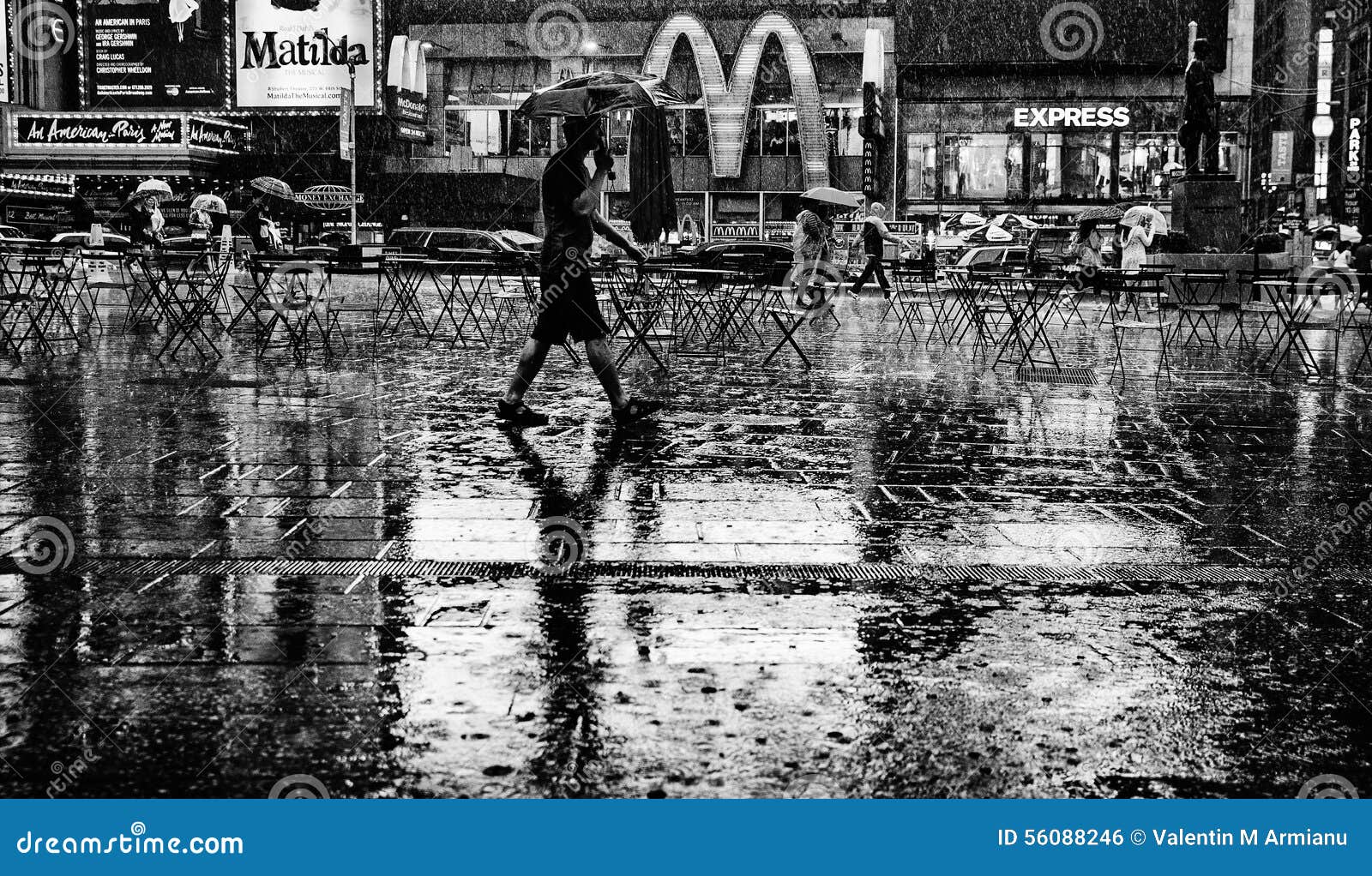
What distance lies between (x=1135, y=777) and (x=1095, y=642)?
3.83 ft

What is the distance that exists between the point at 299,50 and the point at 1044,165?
26.1 meters

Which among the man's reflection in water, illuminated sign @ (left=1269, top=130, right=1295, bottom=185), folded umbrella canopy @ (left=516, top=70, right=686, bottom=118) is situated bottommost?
the man's reflection in water

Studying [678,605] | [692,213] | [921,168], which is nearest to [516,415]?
[678,605]

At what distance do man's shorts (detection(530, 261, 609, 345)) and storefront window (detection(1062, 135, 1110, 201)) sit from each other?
4083cm

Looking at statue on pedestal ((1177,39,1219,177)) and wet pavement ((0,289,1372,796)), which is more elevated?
statue on pedestal ((1177,39,1219,177))

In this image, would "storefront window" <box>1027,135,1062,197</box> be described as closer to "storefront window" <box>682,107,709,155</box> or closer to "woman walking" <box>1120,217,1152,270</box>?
"storefront window" <box>682,107,709,155</box>

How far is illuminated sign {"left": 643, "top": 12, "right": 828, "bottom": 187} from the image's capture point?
155 ft

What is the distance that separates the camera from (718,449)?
340 inches

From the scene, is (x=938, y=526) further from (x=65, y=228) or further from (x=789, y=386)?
(x=65, y=228)

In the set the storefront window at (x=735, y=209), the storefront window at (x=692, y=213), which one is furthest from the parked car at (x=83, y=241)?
the storefront window at (x=735, y=209)

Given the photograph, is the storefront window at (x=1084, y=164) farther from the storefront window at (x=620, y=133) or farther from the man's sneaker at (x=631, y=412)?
the man's sneaker at (x=631, y=412)

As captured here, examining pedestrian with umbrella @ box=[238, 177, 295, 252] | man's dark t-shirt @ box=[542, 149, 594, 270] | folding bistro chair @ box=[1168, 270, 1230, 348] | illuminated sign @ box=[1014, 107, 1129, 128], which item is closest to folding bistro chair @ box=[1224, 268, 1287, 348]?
folding bistro chair @ box=[1168, 270, 1230, 348]

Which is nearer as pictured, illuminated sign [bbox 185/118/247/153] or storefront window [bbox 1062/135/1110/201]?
storefront window [bbox 1062/135/1110/201]

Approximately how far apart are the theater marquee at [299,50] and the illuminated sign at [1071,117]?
21.9 m
